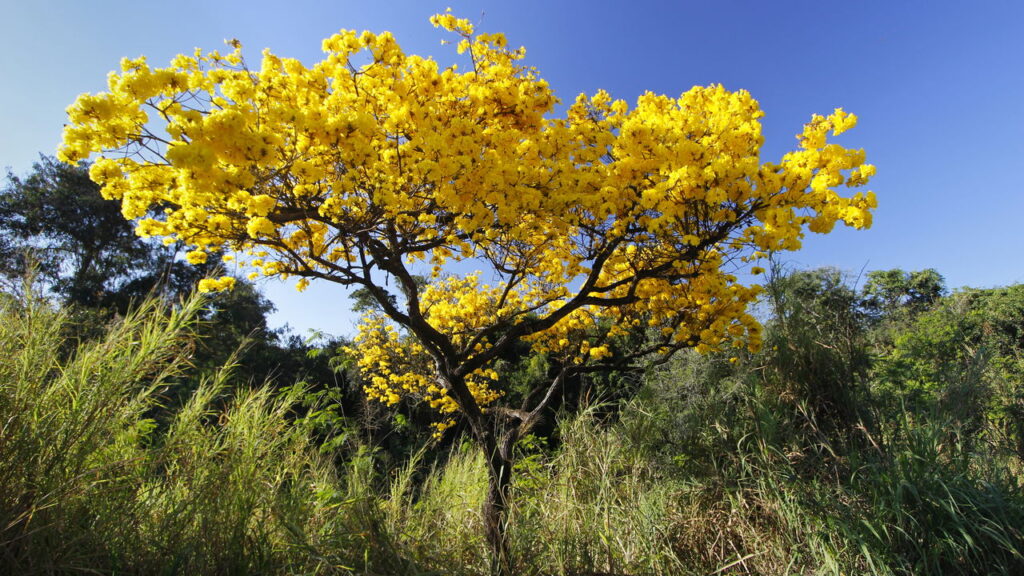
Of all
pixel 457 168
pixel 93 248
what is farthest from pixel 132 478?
pixel 93 248

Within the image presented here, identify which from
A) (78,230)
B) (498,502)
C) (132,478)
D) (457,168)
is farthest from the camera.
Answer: (78,230)

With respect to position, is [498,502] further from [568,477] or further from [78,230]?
[78,230]

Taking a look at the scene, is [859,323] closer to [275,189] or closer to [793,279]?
[793,279]

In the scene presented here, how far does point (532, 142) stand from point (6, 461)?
315 centimetres

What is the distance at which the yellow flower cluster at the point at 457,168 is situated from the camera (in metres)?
2.16

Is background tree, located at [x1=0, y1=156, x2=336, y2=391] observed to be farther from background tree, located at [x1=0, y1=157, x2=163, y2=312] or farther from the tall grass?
the tall grass

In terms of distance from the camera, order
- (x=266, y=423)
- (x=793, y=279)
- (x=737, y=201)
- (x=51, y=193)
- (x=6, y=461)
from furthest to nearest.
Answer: (x=51, y=193) < (x=793, y=279) < (x=737, y=201) < (x=266, y=423) < (x=6, y=461)

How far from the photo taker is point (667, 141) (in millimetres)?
3131

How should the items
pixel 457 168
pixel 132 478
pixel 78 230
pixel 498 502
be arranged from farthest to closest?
1. pixel 78 230
2. pixel 498 502
3. pixel 457 168
4. pixel 132 478

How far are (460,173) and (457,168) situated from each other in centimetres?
12

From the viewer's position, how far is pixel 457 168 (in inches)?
107

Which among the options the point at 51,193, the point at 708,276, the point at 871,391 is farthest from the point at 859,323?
the point at 51,193

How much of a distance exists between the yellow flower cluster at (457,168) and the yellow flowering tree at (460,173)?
1 cm

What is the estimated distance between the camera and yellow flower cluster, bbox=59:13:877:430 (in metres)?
2.16
